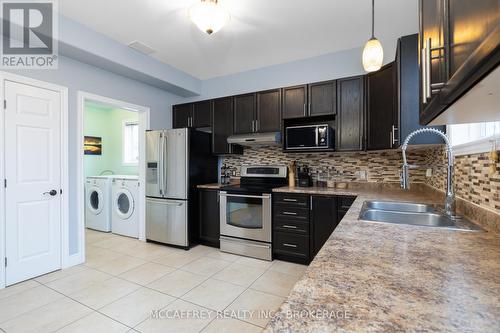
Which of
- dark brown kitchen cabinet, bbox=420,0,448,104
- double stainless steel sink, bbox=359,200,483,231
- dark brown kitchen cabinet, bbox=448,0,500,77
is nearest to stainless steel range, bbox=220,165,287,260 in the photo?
double stainless steel sink, bbox=359,200,483,231

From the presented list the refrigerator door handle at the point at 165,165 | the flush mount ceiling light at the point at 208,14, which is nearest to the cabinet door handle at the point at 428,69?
the flush mount ceiling light at the point at 208,14

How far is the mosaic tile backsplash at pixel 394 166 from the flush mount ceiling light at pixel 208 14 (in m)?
1.86

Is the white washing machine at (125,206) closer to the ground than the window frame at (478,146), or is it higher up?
Answer: closer to the ground

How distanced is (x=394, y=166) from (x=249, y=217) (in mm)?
1964

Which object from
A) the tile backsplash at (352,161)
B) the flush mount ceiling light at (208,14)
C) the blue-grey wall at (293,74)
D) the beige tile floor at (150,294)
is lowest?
the beige tile floor at (150,294)

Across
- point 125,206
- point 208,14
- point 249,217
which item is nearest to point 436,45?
point 208,14

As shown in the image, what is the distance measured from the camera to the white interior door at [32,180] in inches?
95.7

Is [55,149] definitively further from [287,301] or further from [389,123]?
[389,123]

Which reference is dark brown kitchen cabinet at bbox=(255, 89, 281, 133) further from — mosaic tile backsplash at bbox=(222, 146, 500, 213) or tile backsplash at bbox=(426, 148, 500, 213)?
tile backsplash at bbox=(426, 148, 500, 213)

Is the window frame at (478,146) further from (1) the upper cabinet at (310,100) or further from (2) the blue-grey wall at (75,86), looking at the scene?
(2) the blue-grey wall at (75,86)

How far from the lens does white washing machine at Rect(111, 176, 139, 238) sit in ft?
13.1

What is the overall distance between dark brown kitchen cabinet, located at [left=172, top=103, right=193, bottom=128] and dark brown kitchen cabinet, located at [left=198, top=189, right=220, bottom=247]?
50.7 inches

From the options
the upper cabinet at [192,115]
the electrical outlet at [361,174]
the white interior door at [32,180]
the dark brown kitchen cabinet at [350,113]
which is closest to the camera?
the white interior door at [32,180]

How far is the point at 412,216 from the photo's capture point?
1625 millimetres
